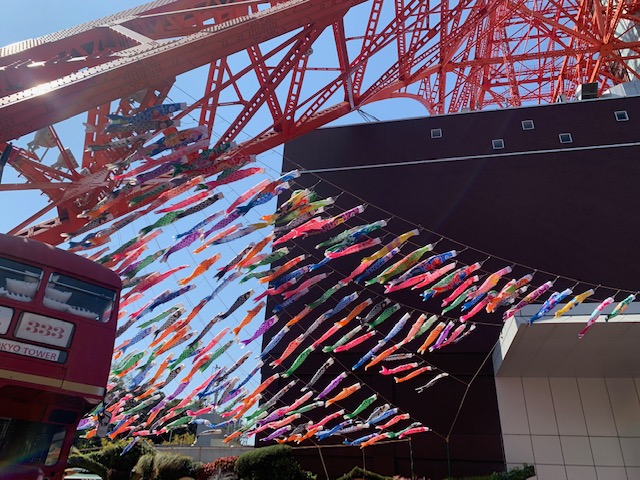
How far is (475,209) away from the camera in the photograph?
18.5m

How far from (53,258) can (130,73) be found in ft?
12.0

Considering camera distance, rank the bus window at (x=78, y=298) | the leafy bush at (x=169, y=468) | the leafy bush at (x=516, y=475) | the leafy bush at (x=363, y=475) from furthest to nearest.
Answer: the leafy bush at (x=169, y=468) < the leafy bush at (x=363, y=475) < the leafy bush at (x=516, y=475) < the bus window at (x=78, y=298)

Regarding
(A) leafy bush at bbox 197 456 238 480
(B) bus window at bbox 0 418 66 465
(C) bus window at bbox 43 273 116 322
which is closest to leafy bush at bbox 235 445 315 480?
(A) leafy bush at bbox 197 456 238 480

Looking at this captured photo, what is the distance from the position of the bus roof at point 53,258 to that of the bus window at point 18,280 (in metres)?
0.15

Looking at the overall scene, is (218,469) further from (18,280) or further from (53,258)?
(18,280)

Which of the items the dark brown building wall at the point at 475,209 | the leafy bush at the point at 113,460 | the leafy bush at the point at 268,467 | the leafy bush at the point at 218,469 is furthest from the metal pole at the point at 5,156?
the leafy bush at the point at 113,460

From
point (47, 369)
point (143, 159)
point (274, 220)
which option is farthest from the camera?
point (274, 220)

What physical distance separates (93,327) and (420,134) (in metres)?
16.2

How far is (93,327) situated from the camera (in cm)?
848

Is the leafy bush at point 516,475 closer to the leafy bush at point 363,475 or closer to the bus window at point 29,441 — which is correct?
the leafy bush at point 363,475

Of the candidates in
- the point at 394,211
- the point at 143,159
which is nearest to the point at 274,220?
the point at 143,159

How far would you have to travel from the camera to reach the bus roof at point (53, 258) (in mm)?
8320

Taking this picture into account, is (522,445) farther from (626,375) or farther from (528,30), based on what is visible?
(528,30)

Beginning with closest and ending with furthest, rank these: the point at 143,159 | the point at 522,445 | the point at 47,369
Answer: the point at 47,369 → the point at 143,159 → the point at 522,445
